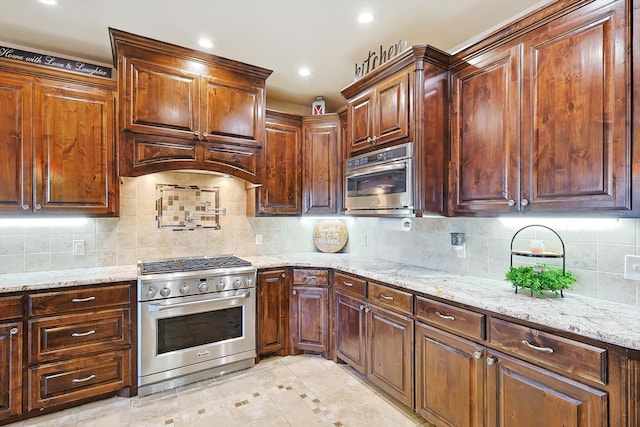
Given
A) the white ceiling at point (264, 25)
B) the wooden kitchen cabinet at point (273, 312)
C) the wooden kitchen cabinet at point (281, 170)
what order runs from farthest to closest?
the wooden kitchen cabinet at point (281, 170)
the wooden kitchen cabinet at point (273, 312)
the white ceiling at point (264, 25)

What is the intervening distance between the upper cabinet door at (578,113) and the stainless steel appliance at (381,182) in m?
0.72

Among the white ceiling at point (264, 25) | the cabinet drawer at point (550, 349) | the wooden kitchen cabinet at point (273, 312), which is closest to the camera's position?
the cabinet drawer at point (550, 349)

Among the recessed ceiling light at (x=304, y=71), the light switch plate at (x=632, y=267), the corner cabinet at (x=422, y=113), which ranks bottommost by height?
the light switch plate at (x=632, y=267)

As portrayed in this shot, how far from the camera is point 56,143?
246 centimetres

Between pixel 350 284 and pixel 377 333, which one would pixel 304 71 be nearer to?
pixel 350 284

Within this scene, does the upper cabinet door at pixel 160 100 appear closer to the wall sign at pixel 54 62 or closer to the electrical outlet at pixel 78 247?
the wall sign at pixel 54 62

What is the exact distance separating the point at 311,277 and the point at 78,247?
6.77 feet

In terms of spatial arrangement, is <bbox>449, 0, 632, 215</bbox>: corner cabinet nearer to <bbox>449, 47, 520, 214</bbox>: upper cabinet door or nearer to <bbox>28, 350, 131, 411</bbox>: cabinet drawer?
<bbox>449, 47, 520, 214</bbox>: upper cabinet door

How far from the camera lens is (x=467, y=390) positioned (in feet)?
6.03

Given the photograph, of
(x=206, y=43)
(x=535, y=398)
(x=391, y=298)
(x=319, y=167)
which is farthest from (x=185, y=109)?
(x=535, y=398)

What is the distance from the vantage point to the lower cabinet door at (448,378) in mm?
1792

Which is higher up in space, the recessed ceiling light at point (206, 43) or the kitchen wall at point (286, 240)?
the recessed ceiling light at point (206, 43)

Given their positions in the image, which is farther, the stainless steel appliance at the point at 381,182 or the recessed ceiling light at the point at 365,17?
the stainless steel appliance at the point at 381,182

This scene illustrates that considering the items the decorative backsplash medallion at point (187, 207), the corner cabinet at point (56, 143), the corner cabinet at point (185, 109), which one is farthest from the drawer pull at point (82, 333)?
the corner cabinet at point (185, 109)
